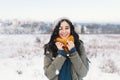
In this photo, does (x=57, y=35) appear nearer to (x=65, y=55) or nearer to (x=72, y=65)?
(x=65, y=55)

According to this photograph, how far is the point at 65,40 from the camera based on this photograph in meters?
2.96

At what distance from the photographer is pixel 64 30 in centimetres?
304

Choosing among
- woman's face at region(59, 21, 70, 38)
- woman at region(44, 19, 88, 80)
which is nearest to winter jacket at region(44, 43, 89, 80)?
woman at region(44, 19, 88, 80)

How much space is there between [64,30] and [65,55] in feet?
0.80

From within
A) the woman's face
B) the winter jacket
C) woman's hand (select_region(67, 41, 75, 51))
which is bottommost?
the winter jacket

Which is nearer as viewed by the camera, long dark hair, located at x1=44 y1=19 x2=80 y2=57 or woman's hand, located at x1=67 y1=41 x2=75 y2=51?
woman's hand, located at x1=67 y1=41 x2=75 y2=51

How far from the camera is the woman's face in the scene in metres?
3.02

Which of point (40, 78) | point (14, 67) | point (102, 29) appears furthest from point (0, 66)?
point (102, 29)

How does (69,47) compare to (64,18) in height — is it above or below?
below

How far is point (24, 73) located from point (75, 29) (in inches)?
222

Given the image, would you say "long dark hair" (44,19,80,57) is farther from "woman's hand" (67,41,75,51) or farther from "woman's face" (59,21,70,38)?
"woman's hand" (67,41,75,51)

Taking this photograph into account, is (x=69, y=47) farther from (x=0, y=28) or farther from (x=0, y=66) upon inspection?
(x=0, y=28)

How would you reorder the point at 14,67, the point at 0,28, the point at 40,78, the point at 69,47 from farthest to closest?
the point at 0,28 < the point at 14,67 < the point at 40,78 < the point at 69,47

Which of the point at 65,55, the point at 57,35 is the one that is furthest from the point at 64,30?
the point at 65,55
